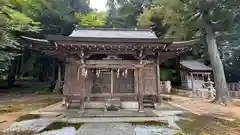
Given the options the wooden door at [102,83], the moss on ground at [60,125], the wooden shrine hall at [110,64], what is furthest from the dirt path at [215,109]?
the moss on ground at [60,125]

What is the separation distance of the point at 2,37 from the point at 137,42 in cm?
658

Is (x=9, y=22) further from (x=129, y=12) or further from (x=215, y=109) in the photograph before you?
(x=129, y=12)

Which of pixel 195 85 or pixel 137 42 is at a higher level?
pixel 137 42

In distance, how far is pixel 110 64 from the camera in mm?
7582

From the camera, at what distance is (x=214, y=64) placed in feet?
36.2

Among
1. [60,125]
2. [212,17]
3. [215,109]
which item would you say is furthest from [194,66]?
[60,125]

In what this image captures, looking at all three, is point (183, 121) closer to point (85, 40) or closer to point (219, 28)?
point (85, 40)

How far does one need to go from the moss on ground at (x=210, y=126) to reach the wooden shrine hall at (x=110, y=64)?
240 cm

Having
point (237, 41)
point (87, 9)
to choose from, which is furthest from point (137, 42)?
point (87, 9)

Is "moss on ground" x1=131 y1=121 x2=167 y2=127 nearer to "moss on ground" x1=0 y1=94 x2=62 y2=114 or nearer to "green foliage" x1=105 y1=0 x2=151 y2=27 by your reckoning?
"moss on ground" x1=0 y1=94 x2=62 y2=114

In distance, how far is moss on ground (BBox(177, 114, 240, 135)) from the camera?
484 cm

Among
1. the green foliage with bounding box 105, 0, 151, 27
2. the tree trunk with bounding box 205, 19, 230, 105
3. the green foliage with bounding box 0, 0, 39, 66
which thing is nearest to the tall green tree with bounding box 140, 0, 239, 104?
the tree trunk with bounding box 205, 19, 230, 105

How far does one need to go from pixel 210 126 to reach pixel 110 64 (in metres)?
4.56

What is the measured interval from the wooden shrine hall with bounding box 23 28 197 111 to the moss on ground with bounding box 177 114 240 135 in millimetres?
2402
